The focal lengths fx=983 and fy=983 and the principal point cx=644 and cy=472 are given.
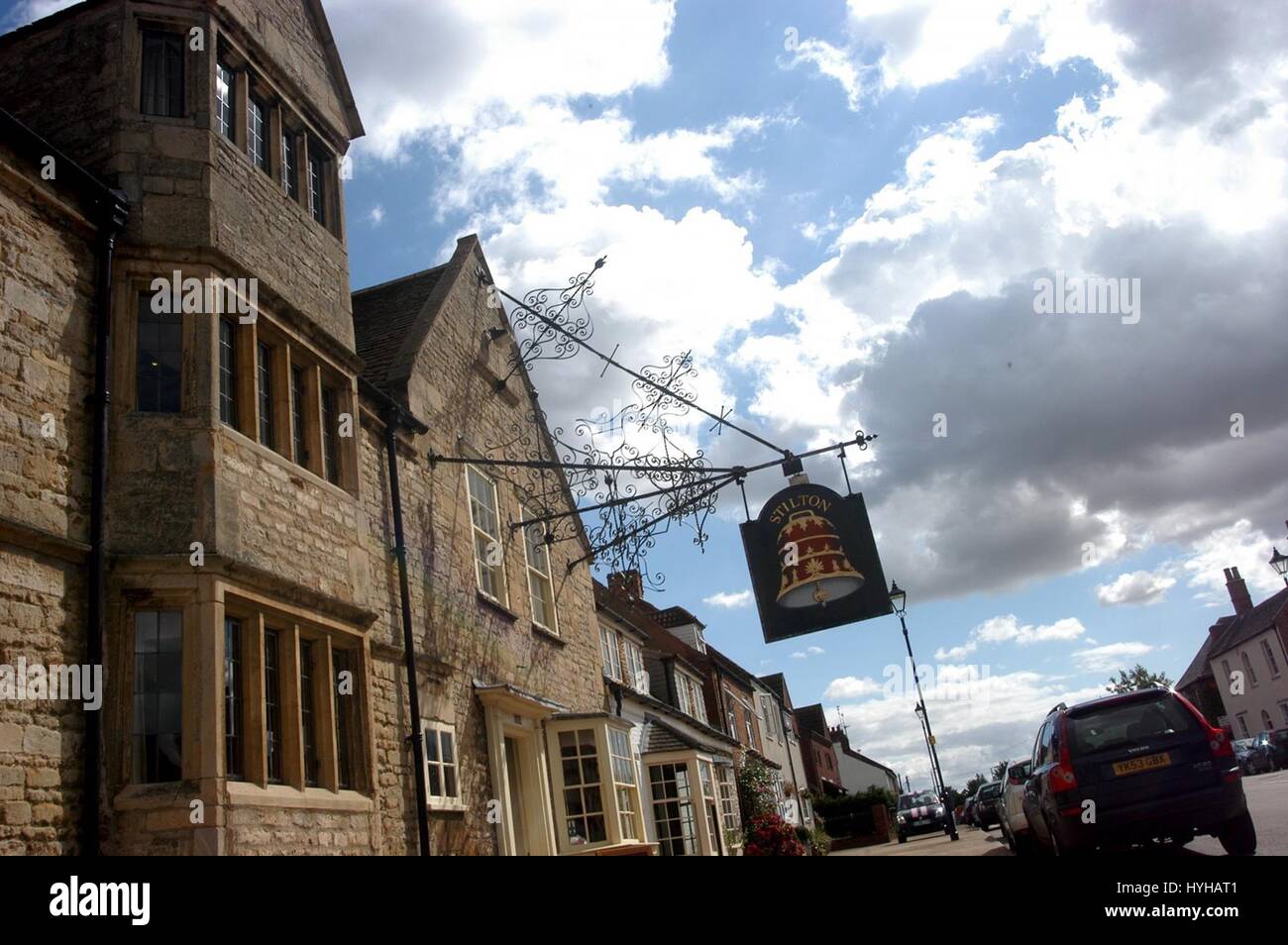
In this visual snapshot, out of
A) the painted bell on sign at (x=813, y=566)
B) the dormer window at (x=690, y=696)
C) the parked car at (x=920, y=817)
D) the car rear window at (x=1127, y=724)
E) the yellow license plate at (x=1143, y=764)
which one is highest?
the dormer window at (x=690, y=696)

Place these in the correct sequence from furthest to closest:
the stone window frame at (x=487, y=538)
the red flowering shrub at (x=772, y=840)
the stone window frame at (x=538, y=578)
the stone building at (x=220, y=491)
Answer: the red flowering shrub at (x=772, y=840), the stone window frame at (x=538, y=578), the stone window frame at (x=487, y=538), the stone building at (x=220, y=491)

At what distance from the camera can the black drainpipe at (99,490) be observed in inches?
263

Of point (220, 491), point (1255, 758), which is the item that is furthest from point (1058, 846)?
point (1255, 758)

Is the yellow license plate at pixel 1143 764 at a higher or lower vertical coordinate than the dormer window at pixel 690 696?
lower

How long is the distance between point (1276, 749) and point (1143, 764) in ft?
97.9

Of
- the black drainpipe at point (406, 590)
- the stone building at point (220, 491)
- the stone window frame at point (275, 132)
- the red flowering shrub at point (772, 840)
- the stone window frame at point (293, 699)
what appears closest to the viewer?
the stone building at point (220, 491)

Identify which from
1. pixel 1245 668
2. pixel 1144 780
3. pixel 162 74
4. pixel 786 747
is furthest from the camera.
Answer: pixel 1245 668

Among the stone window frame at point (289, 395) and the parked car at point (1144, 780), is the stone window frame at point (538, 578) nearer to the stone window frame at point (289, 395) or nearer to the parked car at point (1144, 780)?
the stone window frame at point (289, 395)

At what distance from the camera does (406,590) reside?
11.4m

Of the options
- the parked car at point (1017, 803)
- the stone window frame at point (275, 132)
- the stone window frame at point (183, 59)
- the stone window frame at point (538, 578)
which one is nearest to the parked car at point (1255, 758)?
the parked car at point (1017, 803)

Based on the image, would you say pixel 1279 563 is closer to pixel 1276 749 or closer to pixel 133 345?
pixel 1276 749

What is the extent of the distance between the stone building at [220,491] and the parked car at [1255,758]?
29.5 m
